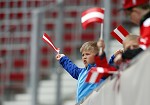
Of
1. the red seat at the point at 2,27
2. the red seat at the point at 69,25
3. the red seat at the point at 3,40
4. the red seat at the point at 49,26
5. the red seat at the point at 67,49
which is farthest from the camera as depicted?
the red seat at the point at 2,27

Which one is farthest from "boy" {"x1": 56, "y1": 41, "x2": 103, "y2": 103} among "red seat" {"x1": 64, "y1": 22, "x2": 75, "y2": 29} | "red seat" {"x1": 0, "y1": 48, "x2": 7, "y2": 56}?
"red seat" {"x1": 0, "y1": 48, "x2": 7, "y2": 56}

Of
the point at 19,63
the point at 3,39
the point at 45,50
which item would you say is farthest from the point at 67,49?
the point at 3,39

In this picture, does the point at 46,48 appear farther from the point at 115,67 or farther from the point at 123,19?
the point at 115,67

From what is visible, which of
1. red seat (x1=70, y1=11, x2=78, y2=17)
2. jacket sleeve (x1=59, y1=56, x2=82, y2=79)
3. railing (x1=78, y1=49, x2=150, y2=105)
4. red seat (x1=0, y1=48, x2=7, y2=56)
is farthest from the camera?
red seat (x1=0, y1=48, x2=7, y2=56)

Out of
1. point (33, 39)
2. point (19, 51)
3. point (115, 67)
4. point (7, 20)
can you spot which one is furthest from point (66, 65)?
point (7, 20)

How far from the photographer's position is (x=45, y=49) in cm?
1109

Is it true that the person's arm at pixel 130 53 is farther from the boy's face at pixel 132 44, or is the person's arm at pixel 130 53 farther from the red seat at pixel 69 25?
the red seat at pixel 69 25

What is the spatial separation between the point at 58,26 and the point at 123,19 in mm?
965

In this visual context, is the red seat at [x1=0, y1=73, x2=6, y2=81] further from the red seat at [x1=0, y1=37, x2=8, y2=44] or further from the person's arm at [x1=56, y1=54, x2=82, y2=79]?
the person's arm at [x1=56, y1=54, x2=82, y2=79]

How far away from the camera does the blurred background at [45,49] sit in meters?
10.7

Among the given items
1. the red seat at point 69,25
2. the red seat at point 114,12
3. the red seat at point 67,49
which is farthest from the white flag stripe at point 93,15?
the red seat at point 69,25

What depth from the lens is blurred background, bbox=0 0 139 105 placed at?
10656mm

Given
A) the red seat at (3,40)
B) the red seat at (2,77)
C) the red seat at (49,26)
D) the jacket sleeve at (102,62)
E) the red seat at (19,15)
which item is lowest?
the red seat at (2,77)

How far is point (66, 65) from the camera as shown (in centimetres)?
588
